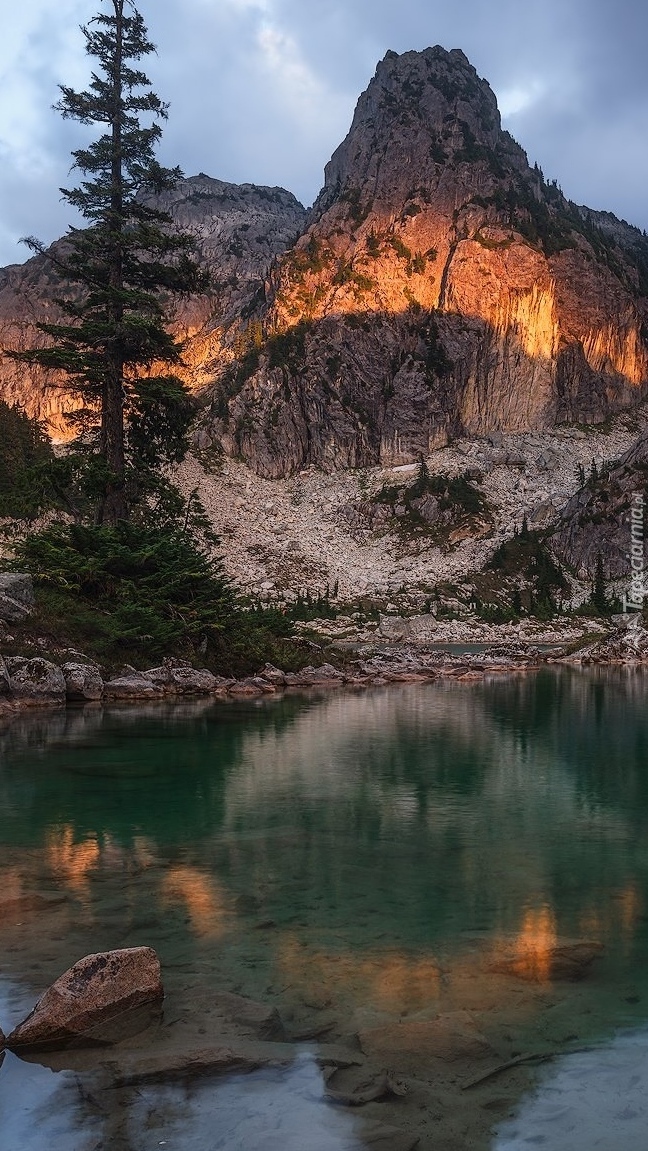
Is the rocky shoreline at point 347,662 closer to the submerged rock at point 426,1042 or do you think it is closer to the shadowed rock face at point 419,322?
the submerged rock at point 426,1042

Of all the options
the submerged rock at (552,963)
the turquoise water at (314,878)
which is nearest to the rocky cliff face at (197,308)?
the turquoise water at (314,878)

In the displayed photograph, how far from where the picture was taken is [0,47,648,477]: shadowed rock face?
13612cm

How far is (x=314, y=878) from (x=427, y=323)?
144824 millimetres

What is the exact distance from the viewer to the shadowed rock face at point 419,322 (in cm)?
13612

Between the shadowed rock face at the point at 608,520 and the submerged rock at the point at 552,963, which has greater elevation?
the shadowed rock face at the point at 608,520

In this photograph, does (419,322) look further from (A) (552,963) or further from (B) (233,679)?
(A) (552,963)

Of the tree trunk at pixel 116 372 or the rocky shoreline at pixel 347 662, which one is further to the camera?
the tree trunk at pixel 116 372

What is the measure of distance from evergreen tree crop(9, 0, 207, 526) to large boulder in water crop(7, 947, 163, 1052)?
25273mm

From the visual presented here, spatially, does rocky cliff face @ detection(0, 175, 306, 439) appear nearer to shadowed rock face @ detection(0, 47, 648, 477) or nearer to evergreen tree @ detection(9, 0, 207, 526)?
shadowed rock face @ detection(0, 47, 648, 477)

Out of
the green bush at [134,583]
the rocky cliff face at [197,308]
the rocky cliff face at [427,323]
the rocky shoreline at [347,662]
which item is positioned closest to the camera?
the rocky shoreline at [347,662]

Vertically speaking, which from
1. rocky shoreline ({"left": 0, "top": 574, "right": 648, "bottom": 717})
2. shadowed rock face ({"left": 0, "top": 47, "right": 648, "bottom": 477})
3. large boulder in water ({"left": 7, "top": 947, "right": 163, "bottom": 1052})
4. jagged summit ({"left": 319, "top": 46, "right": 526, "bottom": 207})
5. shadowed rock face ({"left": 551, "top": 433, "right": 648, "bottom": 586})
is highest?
jagged summit ({"left": 319, "top": 46, "right": 526, "bottom": 207})

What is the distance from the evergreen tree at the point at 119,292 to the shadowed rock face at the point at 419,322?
9485 centimetres

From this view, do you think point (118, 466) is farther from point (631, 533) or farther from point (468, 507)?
point (468, 507)

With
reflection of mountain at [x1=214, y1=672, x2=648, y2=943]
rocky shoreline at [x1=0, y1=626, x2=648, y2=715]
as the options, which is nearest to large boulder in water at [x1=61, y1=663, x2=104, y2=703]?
rocky shoreline at [x1=0, y1=626, x2=648, y2=715]
